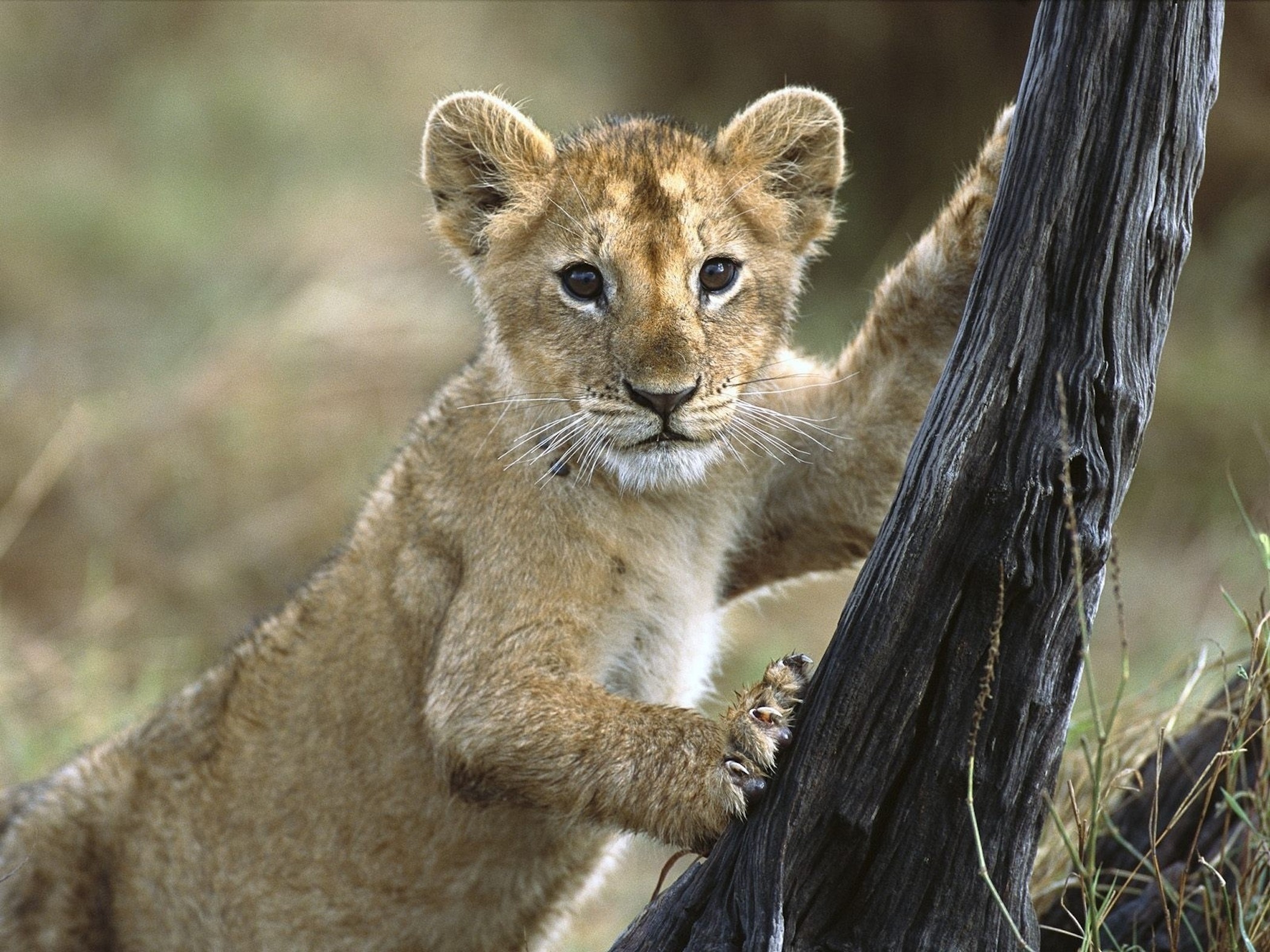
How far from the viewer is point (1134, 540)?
Answer: 10344 mm

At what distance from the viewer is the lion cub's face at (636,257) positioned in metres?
4.41

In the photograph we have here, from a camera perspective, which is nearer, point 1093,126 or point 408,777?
point 1093,126

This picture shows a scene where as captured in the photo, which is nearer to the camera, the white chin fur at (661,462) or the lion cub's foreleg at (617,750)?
the lion cub's foreleg at (617,750)

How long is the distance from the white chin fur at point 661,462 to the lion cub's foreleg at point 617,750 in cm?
68

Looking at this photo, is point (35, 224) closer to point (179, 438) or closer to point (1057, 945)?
point (179, 438)

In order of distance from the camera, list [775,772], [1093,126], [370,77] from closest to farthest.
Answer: [1093,126]
[775,772]
[370,77]

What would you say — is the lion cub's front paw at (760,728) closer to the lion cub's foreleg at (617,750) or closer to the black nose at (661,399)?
the lion cub's foreleg at (617,750)

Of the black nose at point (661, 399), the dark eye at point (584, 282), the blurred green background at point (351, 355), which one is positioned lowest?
the blurred green background at point (351, 355)

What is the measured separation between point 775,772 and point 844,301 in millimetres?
8882

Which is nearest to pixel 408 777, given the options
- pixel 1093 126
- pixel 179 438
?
pixel 1093 126

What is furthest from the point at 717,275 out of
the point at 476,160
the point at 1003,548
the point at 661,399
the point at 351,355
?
the point at 351,355

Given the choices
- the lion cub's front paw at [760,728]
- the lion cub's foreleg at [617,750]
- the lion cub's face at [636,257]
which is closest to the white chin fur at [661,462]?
the lion cub's face at [636,257]

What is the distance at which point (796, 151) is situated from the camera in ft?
16.5

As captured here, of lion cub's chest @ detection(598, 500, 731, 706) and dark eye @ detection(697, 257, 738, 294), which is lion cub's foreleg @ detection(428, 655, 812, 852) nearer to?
lion cub's chest @ detection(598, 500, 731, 706)
